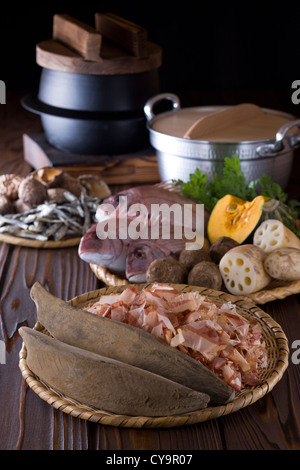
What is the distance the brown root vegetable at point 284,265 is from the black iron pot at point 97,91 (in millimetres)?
906

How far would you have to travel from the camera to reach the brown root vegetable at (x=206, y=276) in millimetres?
1265

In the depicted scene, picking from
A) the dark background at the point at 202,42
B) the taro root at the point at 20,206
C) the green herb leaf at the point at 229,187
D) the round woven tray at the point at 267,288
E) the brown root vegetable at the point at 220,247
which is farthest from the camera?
the dark background at the point at 202,42

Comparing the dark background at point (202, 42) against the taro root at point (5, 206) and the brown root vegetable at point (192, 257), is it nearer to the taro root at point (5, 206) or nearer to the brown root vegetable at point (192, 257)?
the taro root at point (5, 206)

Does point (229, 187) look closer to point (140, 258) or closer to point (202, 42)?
point (140, 258)

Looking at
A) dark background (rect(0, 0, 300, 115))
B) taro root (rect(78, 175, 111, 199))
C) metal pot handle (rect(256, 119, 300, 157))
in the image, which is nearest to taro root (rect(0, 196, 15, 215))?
taro root (rect(78, 175, 111, 199))

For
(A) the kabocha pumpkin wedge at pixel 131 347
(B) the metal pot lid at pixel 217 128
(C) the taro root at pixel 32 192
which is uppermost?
(A) the kabocha pumpkin wedge at pixel 131 347

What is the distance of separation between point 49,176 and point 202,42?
158cm

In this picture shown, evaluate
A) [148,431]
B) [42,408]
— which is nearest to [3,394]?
[42,408]

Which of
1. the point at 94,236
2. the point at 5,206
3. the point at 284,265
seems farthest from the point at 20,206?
the point at 284,265

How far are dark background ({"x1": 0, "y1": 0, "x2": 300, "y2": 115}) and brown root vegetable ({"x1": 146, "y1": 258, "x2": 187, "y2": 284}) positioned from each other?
5.78ft

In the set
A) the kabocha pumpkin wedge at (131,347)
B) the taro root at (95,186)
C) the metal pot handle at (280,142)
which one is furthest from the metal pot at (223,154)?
the kabocha pumpkin wedge at (131,347)

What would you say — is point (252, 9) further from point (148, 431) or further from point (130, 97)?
point (148, 431)

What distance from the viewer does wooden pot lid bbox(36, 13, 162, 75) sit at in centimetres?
192
